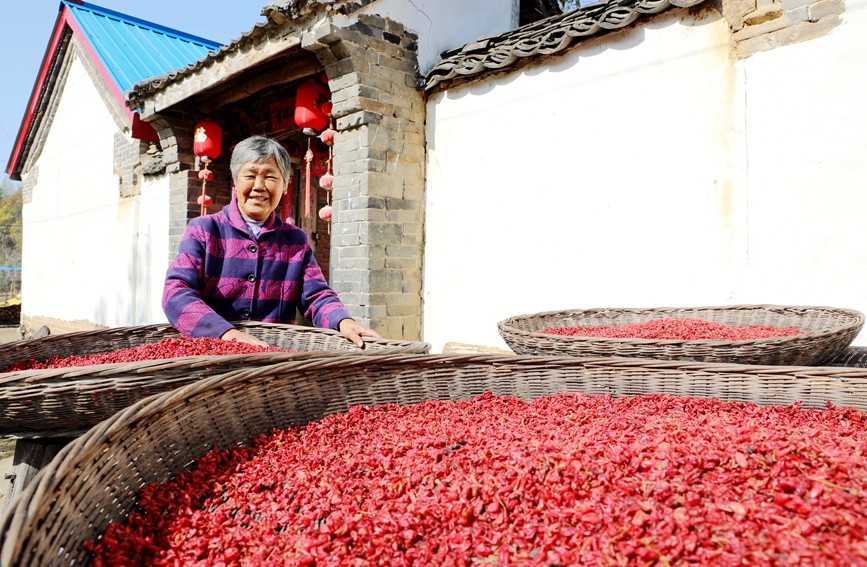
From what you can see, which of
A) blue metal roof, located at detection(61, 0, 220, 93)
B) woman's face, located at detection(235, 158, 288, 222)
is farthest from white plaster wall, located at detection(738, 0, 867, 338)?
blue metal roof, located at detection(61, 0, 220, 93)

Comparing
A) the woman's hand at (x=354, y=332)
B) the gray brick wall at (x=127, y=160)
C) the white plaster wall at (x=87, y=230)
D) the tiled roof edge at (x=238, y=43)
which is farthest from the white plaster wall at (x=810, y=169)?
the gray brick wall at (x=127, y=160)

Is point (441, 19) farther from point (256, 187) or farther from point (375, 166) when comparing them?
point (256, 187)

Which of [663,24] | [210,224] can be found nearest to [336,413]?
[210,224]

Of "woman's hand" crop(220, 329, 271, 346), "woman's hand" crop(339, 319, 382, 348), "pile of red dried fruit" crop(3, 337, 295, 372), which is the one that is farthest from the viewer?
"woman's hand" crop(339, 319, 382, 348)

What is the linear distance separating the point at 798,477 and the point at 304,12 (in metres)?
4.38

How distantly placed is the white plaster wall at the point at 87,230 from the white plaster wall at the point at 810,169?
623cm

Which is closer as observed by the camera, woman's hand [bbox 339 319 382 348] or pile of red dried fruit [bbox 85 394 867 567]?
pile of red dried fruit [bbox 85 394 867 567]

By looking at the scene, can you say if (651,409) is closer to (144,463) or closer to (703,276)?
(144,463)

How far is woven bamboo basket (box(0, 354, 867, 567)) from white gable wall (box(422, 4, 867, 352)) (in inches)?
75.2

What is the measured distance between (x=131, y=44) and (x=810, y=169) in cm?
929

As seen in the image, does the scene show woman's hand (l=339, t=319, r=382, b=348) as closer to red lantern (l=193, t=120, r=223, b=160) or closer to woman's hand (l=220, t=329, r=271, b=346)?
woman's hand (l=220, t=329, r=271, b=346)

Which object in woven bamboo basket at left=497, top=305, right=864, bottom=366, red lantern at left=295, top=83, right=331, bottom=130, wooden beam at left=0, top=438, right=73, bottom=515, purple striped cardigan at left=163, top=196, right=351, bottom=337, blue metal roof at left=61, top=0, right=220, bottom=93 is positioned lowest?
wooden beam at left=0, top=438, right=73, bottom=515

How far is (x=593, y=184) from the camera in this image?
380 centimetres

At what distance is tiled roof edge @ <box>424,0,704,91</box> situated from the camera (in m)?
3.49
